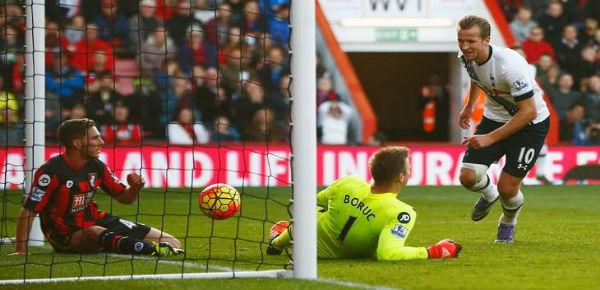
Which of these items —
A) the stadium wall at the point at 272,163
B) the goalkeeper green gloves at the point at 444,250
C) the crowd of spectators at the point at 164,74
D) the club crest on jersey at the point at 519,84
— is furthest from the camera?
the crowd of spectators at the point at 164,74

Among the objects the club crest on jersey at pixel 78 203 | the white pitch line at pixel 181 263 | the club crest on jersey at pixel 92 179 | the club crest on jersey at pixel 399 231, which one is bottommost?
the white pitch line at pixel 181 263

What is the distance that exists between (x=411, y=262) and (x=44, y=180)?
233cm

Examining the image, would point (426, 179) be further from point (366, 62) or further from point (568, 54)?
point (366, 62)

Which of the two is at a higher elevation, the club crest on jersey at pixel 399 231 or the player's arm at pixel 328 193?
the player's arm at pixel 328 193

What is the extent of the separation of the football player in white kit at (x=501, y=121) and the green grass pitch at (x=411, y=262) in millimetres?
337

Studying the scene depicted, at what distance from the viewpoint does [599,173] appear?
55.3 ft

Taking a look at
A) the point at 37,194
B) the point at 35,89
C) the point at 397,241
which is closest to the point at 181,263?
the point at 37,194

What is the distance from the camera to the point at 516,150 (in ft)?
28.9

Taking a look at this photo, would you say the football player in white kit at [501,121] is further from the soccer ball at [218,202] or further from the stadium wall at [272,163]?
the stadium wall at [272,163]

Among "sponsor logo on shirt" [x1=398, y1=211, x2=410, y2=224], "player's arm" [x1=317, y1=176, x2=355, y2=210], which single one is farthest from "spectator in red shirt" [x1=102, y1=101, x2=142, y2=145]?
"sponsor logo on shirt" [x1=398, y1=211, x2=410, y2=224]

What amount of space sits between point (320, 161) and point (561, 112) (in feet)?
14.2

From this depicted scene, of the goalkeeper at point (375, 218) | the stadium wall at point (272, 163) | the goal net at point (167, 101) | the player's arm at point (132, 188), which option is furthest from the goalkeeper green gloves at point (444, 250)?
the stadium wall at point (272, 163)

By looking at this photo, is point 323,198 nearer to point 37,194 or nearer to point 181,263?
point 181,263

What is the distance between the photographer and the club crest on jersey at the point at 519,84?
8.33 metres
